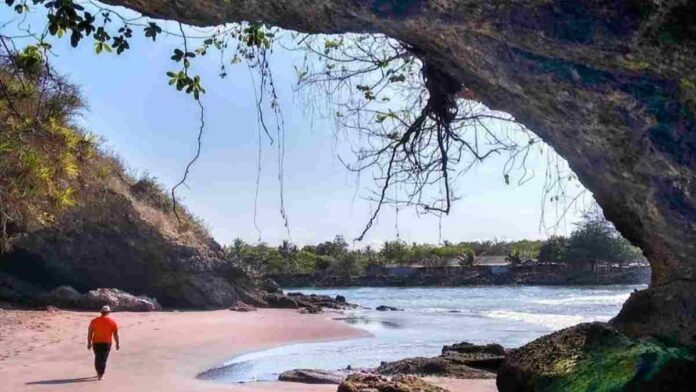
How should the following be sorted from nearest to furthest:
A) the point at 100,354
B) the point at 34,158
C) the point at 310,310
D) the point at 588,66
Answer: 1. the point at 588,66
2. the point at 34,158
3. the point at 100,354
4. the point at 310,310

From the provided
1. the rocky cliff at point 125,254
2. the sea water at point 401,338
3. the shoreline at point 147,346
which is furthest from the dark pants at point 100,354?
the rocky cliff at point 125,254

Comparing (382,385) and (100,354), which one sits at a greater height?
(382,385)

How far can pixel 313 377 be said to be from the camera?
43.9 ft

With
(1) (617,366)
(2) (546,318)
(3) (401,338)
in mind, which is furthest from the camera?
(2) (546,318)

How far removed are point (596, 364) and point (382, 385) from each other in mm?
2949

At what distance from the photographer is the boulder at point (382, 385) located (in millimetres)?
6870

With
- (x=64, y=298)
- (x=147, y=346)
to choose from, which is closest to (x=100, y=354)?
Result: (x=147, y=346)

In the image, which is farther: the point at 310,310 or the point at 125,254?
the point at 310,310

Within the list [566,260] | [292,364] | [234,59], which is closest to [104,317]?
[292,364]

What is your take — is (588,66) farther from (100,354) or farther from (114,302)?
(114,302)

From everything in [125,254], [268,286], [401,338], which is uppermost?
[125,254]

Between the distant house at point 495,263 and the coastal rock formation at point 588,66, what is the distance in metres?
89.0

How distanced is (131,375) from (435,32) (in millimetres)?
11642

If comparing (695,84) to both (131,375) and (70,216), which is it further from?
(70,216)
